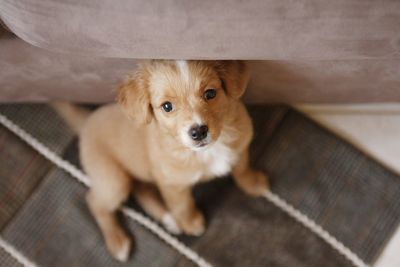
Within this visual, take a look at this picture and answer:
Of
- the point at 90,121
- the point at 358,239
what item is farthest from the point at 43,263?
the point at 358,239

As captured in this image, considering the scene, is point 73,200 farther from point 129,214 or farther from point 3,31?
point 3,31

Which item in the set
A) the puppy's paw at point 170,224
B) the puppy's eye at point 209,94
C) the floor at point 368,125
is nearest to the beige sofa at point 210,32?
the puppy's eye at point 209,94

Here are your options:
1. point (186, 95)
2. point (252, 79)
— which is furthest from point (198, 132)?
point (252, 79)

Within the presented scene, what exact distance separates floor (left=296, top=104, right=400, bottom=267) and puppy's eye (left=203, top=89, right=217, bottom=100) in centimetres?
91

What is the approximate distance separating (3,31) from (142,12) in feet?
2.17

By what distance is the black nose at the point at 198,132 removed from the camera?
1.58 m

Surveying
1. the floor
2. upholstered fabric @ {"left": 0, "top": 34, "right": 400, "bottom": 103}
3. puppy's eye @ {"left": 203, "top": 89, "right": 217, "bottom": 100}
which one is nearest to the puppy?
puppy's eye @ {"left": 203, "top": 89, "right": 217, "bottom": 100}

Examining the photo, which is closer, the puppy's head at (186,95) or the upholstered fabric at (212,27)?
the upholstered fabric at (212,27)

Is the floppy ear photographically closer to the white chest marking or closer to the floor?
the white chest marking

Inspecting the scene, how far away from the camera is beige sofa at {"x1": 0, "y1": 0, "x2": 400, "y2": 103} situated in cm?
141

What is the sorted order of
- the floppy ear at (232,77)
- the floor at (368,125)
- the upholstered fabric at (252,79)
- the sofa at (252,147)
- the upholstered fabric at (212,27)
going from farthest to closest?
the floor at (368,125) < the upholstered fabric at (252,79) < the floppy ear at (232,77) < the sofa at (252,147) < the upholstered fabric at (212,27)

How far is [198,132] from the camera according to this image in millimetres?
1580

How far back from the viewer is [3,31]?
1775mm

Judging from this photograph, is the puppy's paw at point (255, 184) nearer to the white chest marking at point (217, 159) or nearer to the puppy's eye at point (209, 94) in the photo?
the white chest marking at point (217, 159)
